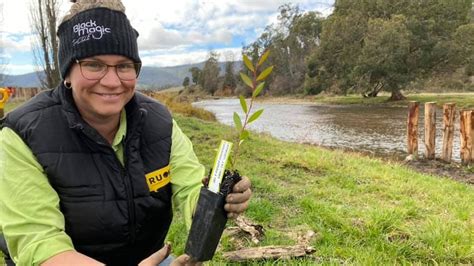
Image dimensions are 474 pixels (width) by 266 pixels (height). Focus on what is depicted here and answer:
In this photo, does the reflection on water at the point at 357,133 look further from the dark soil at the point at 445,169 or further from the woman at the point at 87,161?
the woman at the point at 87,161

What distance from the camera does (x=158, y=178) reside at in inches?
85.4

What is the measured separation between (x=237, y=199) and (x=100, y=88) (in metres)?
0.78

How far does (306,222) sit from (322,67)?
36869mm

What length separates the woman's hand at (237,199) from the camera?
1.67 m

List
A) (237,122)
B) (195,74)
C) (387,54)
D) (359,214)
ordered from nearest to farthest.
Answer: (237,122)
(359,214)
(387,54)
(195,74)

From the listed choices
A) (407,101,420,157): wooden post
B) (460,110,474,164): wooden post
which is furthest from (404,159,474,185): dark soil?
(407,101,420,157): wooden post

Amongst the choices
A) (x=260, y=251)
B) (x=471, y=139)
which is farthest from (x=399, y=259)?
(x=471, y=139)

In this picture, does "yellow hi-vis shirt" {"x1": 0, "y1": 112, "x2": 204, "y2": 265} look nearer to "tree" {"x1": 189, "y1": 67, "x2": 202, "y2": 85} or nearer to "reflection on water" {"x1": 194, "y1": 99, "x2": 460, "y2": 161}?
"reflection on water" {"x1": 194, "y1": 99, "x2": 460, "y2": 161}

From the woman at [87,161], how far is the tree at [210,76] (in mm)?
77771

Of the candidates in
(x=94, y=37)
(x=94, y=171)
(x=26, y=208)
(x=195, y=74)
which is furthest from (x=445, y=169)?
(x=195, y=74)

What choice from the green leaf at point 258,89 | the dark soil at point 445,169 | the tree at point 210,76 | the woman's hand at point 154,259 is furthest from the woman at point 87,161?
the tree at point 210,76

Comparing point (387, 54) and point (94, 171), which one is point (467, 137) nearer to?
point (94, 171)

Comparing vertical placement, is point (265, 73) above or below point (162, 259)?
above

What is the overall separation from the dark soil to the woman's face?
9114mm
